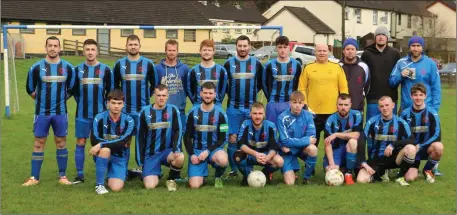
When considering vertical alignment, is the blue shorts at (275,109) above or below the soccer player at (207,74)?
below

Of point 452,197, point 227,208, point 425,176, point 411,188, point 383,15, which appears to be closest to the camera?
point 227,208

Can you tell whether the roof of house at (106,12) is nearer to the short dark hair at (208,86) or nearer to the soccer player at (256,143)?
the short dark hair at (208,86)

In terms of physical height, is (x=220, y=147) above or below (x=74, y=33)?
below

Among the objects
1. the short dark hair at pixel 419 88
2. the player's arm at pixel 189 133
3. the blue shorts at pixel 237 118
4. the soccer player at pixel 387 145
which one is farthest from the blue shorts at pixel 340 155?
the player's arm at pixel 189 133

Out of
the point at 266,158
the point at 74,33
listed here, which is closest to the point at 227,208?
the point at 266,158

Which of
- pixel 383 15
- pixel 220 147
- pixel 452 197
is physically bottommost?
pixel 452 197

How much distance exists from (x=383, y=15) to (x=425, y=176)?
161 ft

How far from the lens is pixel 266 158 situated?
20.2 feet

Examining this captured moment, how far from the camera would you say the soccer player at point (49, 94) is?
21.1 ft

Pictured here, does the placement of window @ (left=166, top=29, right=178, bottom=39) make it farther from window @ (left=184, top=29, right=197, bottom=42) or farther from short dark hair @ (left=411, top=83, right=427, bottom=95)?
short dark hair @ (left=411, top=83, right=427, bottom=95)

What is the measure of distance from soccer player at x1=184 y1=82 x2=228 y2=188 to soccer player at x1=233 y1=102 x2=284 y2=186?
198 mm

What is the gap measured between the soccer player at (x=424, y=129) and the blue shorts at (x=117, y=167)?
315 centimetres

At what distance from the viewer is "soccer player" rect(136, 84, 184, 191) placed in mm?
6258

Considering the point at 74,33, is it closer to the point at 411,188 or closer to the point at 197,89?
the point at 197,89
